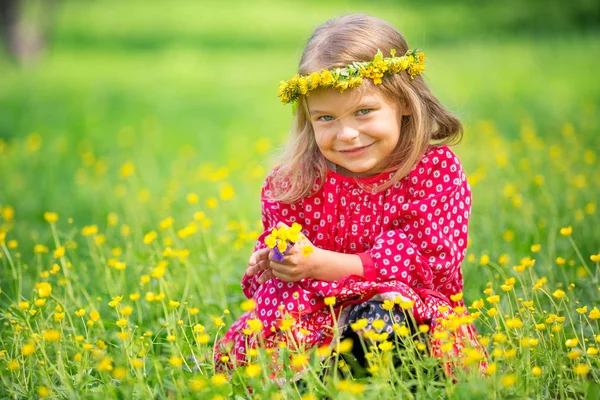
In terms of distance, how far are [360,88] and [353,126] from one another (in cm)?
13

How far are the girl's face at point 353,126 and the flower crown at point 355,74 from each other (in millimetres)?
51

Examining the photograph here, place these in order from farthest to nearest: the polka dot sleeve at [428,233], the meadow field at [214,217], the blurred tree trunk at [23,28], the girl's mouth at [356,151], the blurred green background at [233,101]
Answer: the blurred tree trunk at [23,28], the blurred green background at [233,101], the girl's mouth at [356,151], the polka dot sleeve at [428,233], the meadow field at [214,217]

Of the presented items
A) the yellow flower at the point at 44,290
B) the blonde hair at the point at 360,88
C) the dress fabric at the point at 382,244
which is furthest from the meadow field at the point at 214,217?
the blonde hair at the point at 360,88

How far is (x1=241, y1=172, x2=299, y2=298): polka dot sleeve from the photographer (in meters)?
3.04

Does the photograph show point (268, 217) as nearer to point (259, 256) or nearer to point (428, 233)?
point (259, 256)

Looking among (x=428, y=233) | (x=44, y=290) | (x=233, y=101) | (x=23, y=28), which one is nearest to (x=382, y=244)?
(x=428, y=233)

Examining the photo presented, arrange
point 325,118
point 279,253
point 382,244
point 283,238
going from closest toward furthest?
1. point 283,238
2. point 279,253
3. point 382,244
4. point 325,118

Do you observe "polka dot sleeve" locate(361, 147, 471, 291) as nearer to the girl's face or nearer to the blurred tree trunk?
the girl's face

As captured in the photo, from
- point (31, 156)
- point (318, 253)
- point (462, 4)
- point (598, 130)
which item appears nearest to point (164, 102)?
point (31, 156)

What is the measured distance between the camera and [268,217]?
3.14 m

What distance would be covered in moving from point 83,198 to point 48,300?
2477mm

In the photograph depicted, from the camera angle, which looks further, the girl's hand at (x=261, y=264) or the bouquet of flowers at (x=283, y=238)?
the girl's hand at (x=261, y=264)

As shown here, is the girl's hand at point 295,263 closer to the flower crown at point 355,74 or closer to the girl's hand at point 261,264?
the girl's hand at point 261,264

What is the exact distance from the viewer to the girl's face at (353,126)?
2.86 m
